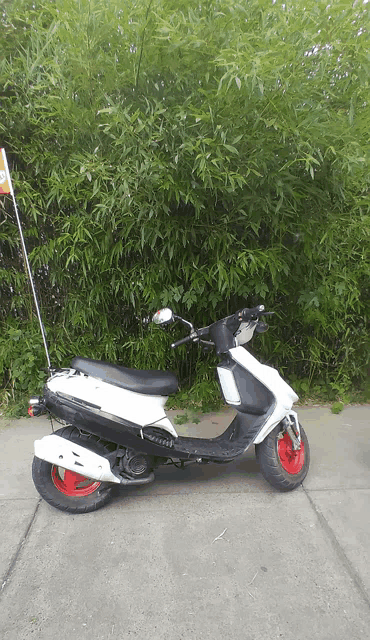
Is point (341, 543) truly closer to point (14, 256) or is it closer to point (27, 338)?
point (27, 338)

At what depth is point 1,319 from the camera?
339 centimetres

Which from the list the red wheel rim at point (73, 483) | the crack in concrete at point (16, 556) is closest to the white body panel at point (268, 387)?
the red wheel rim at point (73, 483)

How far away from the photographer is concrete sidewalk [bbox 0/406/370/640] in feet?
5.33

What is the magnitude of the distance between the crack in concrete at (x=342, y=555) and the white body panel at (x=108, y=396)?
1053mm

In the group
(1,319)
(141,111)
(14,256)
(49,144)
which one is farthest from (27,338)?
(141,111)

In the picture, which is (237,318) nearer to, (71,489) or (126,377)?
(126,377)

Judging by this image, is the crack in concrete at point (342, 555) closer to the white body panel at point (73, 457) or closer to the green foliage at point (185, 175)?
the white body panel at point (73, 457)

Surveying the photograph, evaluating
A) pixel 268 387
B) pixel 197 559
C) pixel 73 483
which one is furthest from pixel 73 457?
pixel 268 387

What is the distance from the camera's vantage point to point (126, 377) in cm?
213

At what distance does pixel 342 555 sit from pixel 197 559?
2.31ft

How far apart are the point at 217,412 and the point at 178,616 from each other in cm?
185

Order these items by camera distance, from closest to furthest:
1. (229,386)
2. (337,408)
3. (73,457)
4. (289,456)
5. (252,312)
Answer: (73,457)
(252,312)
(229,386)
(289,456)
(337,408)

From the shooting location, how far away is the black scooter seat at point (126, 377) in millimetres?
2117

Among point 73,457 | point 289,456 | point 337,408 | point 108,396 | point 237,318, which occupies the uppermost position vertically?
point 237,318
